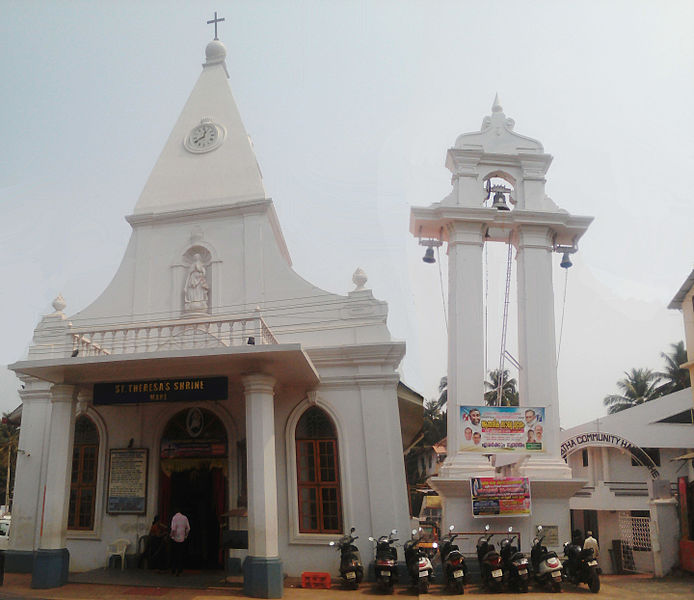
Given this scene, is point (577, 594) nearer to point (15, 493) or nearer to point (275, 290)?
point (275, 290)

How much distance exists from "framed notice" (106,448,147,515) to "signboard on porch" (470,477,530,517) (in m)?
6.51

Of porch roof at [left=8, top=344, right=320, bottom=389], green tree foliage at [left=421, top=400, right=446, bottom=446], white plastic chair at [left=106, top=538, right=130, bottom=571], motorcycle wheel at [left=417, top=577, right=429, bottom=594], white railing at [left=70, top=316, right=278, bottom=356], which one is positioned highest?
green tree foliage at [left=421, top=400, right=446, bottom=446]

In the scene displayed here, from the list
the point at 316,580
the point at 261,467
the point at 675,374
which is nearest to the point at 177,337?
the point at 261,467

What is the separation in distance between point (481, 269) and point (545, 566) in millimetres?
5823

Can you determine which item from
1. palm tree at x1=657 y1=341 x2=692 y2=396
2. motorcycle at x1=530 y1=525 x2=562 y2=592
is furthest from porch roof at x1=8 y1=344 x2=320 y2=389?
palm tree at x1=657 y1=341 x2=692 y2=396

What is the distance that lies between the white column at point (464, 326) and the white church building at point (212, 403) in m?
1.16

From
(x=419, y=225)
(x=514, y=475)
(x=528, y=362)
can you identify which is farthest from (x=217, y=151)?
(x=514, y=475)

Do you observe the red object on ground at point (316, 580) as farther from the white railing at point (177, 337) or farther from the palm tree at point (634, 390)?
the palm tree at point (634, 390)

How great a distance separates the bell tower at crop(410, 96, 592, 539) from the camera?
43.1ft

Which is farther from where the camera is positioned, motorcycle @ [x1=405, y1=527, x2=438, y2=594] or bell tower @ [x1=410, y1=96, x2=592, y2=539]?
bell tower @ [x1=410, y1=96, x2=592, y2=539]

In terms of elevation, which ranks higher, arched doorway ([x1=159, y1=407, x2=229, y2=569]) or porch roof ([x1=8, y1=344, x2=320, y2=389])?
porch roof ([x1=8, y1=344, x2=320, y2=389])

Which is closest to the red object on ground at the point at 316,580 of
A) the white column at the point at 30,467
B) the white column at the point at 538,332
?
the white column at the point at 538,332

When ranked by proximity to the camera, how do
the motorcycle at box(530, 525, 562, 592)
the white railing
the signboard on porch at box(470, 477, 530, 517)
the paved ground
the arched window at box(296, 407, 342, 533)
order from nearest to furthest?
the paved ground < the motorcycle at box(530, 525, 562, 592) < the white railing < the signboard on porch at box(470, 477, 530, 517) < the arched window at box(296, 407, 342, 533)

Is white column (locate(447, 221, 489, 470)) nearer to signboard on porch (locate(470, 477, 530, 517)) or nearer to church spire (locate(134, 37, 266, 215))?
signboard on porch (locate(470, 477, 530, 517))
